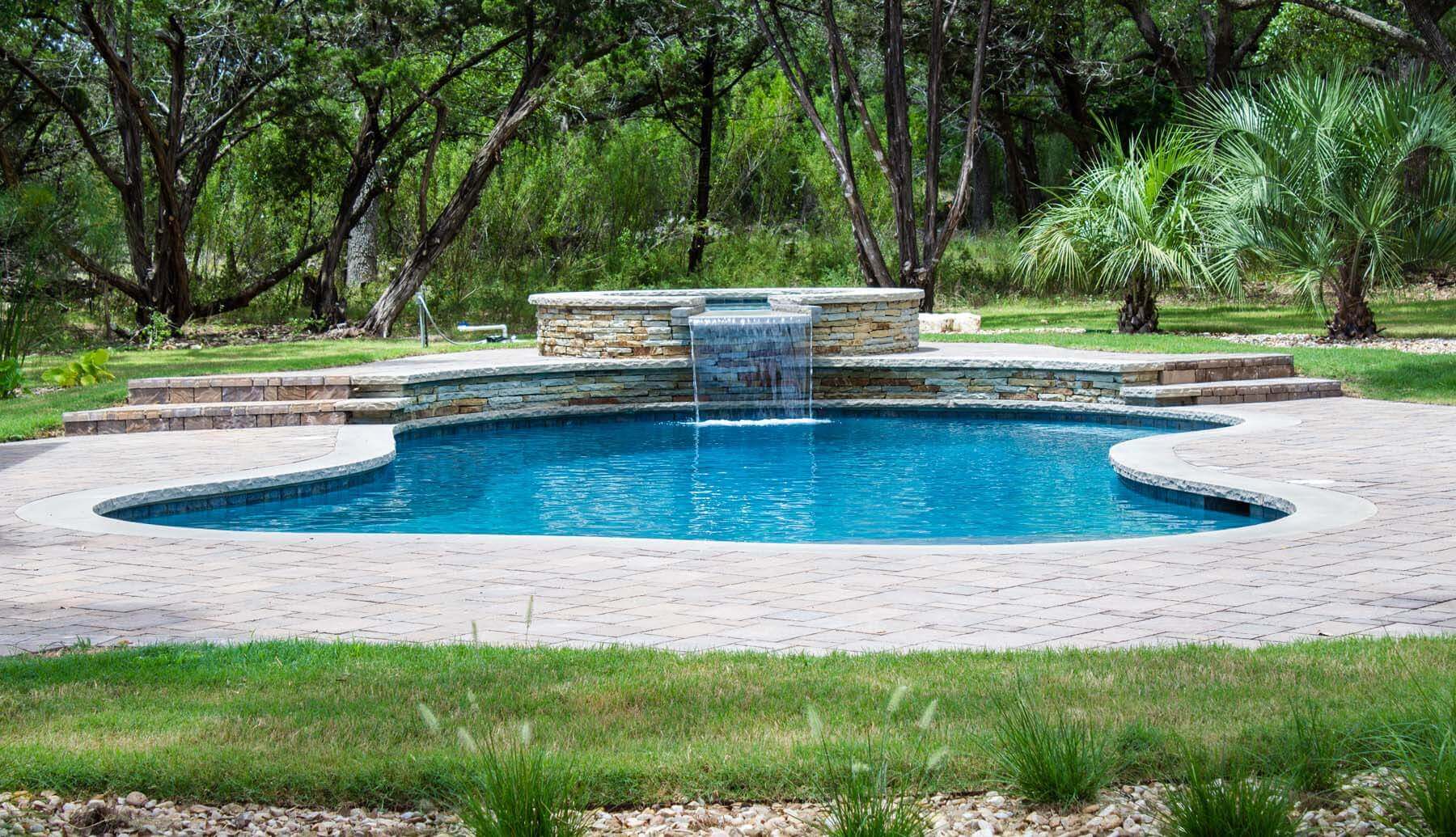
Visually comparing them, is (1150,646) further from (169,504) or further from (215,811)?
(169,504)

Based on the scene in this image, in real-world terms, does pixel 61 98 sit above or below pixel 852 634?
above

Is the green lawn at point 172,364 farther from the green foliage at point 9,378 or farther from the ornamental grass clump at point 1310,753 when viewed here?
the ornamental grass clump at point 1310,753

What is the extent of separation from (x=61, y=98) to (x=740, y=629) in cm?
1768

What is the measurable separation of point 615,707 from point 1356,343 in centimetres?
1350

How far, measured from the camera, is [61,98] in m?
19.3

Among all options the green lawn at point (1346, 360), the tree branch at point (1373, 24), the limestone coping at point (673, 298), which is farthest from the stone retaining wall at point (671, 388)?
the tree branch at point (1373, 24)

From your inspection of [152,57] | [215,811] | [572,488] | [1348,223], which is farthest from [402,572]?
[152,57]

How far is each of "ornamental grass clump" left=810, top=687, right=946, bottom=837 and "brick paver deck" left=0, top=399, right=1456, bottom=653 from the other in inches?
53.3

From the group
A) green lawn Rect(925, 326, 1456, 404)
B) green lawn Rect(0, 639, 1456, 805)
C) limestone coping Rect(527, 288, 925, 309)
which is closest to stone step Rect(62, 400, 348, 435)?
limestone coping Rect(527, 288, 925, 309)

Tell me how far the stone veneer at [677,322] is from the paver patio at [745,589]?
23.8ft

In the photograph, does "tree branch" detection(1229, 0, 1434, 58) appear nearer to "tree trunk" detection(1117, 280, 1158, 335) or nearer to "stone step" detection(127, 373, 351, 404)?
"tree trunk" detection(1117, 280, 1158, 335)

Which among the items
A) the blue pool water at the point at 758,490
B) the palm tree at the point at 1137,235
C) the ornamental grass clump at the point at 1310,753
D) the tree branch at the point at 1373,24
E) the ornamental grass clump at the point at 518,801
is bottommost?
the blue pool water at the point at 758,490

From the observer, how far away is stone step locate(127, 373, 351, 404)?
1208cm

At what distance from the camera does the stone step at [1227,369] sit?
12.7 meters
